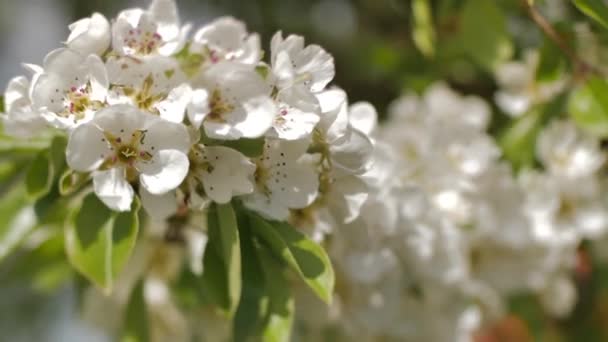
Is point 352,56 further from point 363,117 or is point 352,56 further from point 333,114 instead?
point 333,114

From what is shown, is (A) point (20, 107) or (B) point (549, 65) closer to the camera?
(A) point (20, 107)

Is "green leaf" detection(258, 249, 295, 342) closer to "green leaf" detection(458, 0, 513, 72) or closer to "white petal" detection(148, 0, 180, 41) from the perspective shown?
"white petal" detection(148, 0, 180, 41)

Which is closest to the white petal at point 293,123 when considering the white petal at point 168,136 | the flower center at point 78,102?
the white petal at point 168,136

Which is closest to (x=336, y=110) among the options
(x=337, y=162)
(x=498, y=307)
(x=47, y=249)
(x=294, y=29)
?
(x=337, y=162)

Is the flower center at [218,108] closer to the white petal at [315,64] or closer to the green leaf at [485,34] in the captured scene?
the white petal at [315,64]

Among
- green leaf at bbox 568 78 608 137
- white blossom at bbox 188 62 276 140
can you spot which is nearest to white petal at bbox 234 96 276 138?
white blossom at bbox 188 62 276 140

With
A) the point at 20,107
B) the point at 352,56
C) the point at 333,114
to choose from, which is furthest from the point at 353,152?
the point at 352,56
